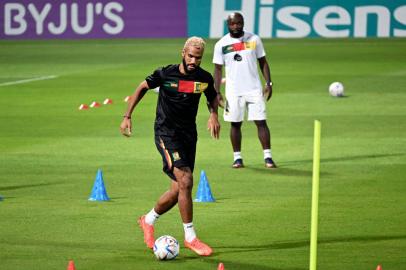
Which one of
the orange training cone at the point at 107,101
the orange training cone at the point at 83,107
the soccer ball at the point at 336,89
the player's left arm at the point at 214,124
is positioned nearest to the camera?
the player's left arm at the point at 214,124

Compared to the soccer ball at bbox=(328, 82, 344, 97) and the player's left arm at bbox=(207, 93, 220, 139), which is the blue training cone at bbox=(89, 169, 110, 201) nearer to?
the player's left arm at bbox=(207, 93, 220, 139)

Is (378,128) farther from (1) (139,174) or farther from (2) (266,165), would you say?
(1) (139,174)

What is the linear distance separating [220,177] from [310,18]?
25.7 metres

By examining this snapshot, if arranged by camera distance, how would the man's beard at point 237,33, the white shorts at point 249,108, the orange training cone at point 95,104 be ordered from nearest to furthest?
1. the man's beard at point 237,33
2. the white shorts at point 249,108
3. the orange training cone at point 95,104

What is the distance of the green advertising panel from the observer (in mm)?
42156

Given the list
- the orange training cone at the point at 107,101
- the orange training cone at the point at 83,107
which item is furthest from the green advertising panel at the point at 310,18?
the orange training cone at the point at 83,107

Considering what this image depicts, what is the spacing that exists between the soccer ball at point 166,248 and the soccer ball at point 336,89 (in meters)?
16.6

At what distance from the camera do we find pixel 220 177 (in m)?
17.8

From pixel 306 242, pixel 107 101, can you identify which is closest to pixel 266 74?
pixel 306 242

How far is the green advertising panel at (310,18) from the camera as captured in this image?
42.2 m

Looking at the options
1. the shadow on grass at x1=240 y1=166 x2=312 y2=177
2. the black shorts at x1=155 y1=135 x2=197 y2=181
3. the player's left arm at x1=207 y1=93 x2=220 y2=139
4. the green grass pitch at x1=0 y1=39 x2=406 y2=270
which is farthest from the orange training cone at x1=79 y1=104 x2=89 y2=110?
the black shorts at x1=155 y1=135 x2=197 y2=181

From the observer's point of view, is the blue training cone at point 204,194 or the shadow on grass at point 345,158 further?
the shadow on grass at point 345,158

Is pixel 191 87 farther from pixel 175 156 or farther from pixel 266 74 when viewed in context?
pixel 266 74

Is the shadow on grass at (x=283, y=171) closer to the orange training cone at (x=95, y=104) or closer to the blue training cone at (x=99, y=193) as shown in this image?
the blue training cone at (x=99, y=193)
